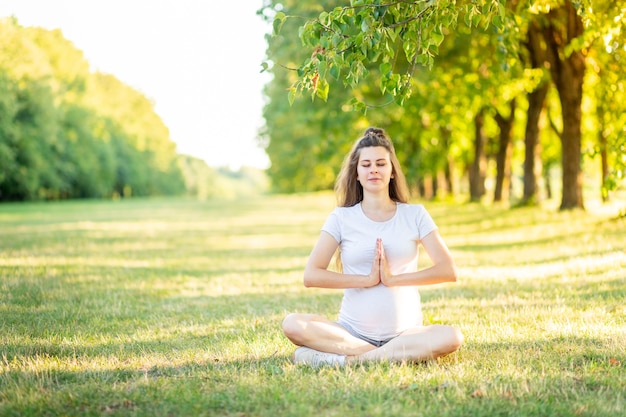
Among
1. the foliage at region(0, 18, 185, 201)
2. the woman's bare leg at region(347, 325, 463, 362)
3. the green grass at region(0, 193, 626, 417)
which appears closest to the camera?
the green grass at region(0, 193, 626, 417)

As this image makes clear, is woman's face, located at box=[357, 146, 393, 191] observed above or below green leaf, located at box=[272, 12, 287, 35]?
below

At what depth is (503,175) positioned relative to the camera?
3036 centimetres

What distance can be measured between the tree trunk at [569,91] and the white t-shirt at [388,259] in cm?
1351

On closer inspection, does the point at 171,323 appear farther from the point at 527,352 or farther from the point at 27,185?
the point at 27,185

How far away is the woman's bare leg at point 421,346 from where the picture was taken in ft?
17.1

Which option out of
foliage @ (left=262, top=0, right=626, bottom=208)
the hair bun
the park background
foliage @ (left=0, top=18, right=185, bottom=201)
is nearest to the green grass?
the park background

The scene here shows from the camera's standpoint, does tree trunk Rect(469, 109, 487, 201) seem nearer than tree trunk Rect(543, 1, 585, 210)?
No

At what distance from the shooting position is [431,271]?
5359mm

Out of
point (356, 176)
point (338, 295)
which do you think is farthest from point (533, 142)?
point (356, 176)

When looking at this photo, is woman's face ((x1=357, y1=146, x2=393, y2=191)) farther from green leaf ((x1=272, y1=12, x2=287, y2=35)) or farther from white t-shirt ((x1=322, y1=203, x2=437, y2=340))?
green leaf ((x1=272, y1=12, x2=287, y2=35))

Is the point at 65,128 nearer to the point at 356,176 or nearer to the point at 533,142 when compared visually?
the point at 533,142

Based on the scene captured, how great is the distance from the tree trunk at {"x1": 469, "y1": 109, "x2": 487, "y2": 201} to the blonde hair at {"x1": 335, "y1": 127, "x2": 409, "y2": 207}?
2625cm

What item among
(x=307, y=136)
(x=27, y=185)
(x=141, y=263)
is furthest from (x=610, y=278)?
(x=27, y=185)

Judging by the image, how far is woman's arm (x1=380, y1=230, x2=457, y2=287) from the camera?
5.30 meters
